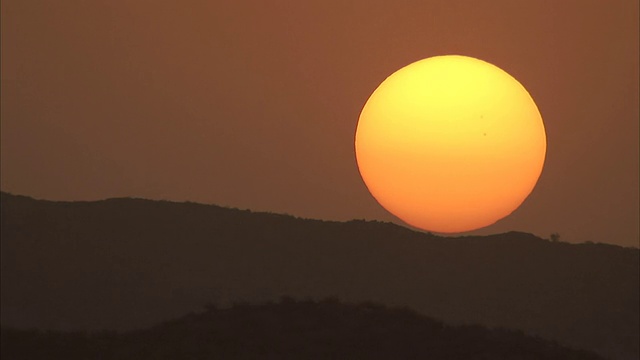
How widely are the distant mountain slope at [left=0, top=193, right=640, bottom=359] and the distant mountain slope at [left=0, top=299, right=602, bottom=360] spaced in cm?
6

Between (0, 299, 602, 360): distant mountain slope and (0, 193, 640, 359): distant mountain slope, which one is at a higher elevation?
(0, 193, 640, 359): distant mountain slope

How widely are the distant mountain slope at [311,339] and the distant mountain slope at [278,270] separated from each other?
0.06 metres

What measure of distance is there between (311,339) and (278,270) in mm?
373

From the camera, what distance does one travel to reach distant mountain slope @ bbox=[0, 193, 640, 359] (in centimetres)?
355

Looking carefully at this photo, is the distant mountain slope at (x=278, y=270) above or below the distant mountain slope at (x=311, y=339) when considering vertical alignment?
above

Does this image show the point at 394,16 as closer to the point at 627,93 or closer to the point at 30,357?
the point at 627,93

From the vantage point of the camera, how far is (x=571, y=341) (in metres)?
3.53

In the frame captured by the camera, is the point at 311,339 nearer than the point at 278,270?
Yes

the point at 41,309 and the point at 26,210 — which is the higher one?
the point at 26,210

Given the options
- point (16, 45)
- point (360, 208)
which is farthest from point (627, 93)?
point (16, 45)

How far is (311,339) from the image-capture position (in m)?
3.52

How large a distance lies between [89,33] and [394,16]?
1.48 m

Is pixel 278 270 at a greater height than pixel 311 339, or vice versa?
pixel 278 270

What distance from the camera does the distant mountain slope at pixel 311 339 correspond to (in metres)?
3.46
